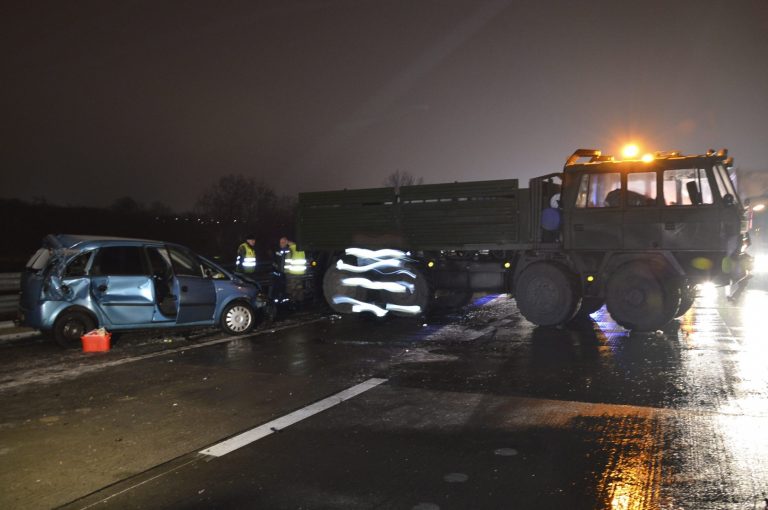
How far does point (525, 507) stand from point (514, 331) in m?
7.15

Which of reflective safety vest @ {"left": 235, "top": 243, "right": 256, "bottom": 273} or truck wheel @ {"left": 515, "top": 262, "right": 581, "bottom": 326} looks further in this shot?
reflective safety vest @ {"left": 235, "top": 243, "right": 256, "bottom": 273}

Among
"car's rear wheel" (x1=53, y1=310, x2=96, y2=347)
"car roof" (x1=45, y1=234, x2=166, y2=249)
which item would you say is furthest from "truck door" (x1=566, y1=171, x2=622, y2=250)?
"car's rear wheel" (x1=53, y1=310, x2=96, y2=347)

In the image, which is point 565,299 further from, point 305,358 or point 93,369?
point 93,369

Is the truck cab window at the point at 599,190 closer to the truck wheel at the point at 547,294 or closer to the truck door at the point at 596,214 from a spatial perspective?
the truck door at the point at 596,214

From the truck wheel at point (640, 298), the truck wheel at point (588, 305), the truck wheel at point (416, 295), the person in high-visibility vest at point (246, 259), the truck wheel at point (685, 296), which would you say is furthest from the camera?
the person in high-visibility vest at point (246, 259)

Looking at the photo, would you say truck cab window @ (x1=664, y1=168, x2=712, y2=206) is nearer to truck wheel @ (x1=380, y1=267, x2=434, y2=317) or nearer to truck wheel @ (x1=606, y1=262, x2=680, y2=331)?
truck wheel @ (x1=606, y1=262, x2=680, y2=331)

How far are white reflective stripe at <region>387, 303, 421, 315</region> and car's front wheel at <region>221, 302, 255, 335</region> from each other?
304cm

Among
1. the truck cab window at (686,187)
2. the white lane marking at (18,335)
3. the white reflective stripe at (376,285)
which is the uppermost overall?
the truck cab window at (686,187)

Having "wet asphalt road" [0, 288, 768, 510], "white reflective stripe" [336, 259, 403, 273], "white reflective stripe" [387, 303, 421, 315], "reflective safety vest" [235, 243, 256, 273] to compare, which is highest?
"reflective safety vest" [235, 243, 256, 273]

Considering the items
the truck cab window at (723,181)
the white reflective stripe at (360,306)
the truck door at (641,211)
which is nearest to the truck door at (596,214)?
the truck door at (641,211)

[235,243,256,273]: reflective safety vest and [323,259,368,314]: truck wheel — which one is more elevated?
[235,243,256,273]: reflective safety vest

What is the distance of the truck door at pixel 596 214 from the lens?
34.8 ft

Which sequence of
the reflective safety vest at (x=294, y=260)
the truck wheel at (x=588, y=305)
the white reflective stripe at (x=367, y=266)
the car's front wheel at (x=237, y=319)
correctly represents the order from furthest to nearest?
the reflective safety vest at (x=294, y=260) → the white reflective stripe at (x=367, y=266) → the truck wheel at (x=588, y=305) → the car's front wheel at (x=237, y=319)

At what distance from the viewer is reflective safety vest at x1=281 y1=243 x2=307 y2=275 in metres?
13.5
